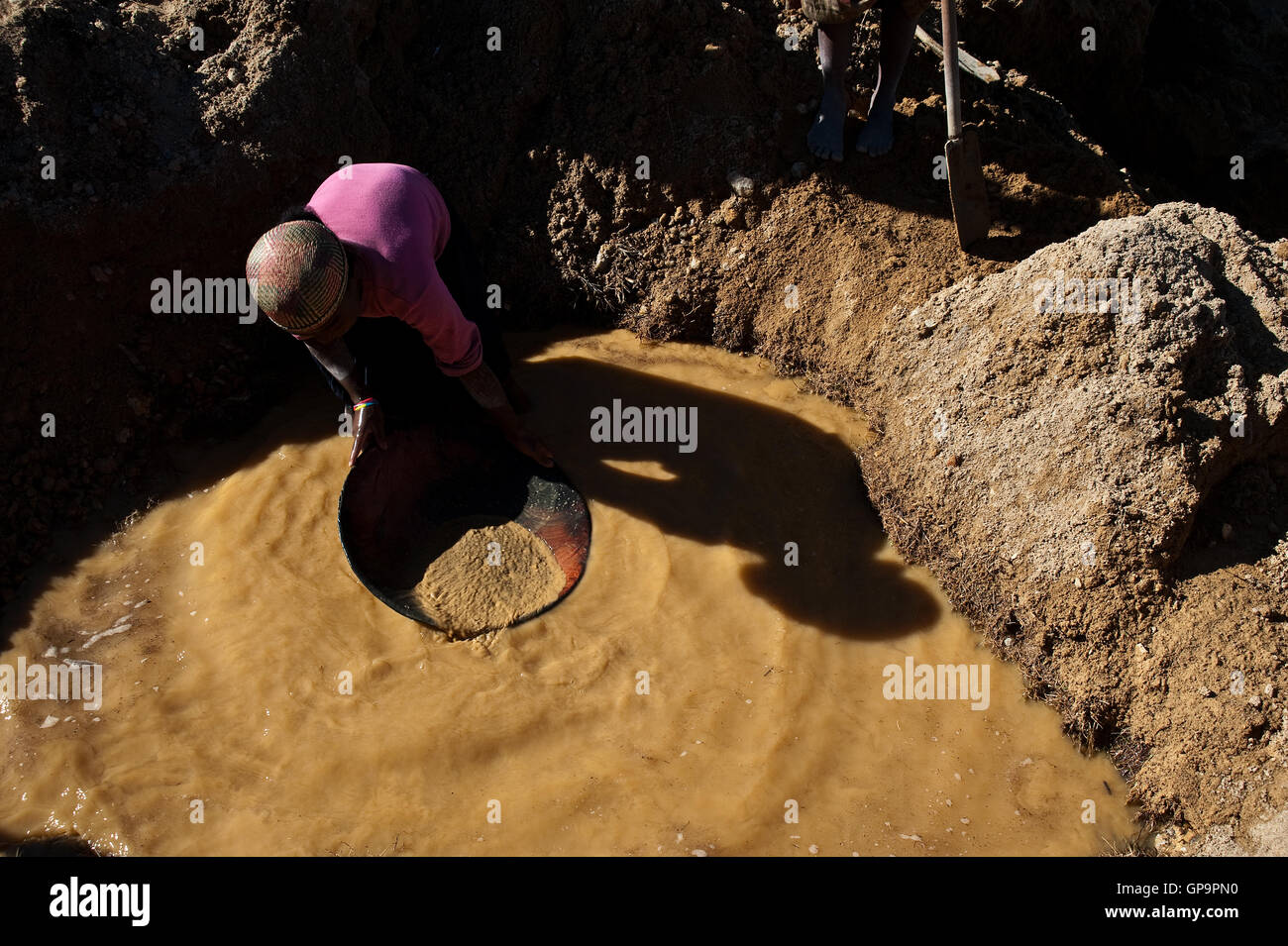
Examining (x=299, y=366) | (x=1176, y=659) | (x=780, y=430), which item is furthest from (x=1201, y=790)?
(x=299, y=366)

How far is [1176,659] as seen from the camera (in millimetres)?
2602

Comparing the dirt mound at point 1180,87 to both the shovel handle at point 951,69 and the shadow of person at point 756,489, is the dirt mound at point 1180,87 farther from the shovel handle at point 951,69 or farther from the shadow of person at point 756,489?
the shadow of person at point 756,489

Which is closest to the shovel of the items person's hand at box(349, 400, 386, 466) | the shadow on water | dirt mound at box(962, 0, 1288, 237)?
the shadow on water

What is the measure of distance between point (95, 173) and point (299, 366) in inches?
38.5

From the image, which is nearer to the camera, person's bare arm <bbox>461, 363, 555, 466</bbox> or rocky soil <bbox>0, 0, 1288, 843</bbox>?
rocky soil <bbox>0, 0, 1288, 843</bbox>

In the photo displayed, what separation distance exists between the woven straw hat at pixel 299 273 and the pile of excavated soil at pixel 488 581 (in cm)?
102

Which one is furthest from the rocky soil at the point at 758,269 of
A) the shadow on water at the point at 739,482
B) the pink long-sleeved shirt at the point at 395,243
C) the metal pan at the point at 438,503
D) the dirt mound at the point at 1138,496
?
the pink long-sleeved shirt at the point at 395,243

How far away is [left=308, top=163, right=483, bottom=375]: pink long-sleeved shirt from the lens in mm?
2416

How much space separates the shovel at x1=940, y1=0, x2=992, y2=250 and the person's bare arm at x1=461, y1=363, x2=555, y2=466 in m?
1.86

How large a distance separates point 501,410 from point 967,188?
201 cm

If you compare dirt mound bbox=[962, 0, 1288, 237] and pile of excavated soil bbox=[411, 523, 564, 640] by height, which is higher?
dirt mound bbox=[962, 0, 1288, 237]

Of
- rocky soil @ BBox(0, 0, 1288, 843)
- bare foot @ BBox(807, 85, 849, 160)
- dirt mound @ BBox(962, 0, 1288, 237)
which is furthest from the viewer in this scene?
dirt mound @ BBox(962, 0, 1288, 237)

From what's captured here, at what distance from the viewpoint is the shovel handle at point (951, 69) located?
10.7 ft

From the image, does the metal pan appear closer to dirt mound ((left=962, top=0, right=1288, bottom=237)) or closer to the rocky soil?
the rocky soil
